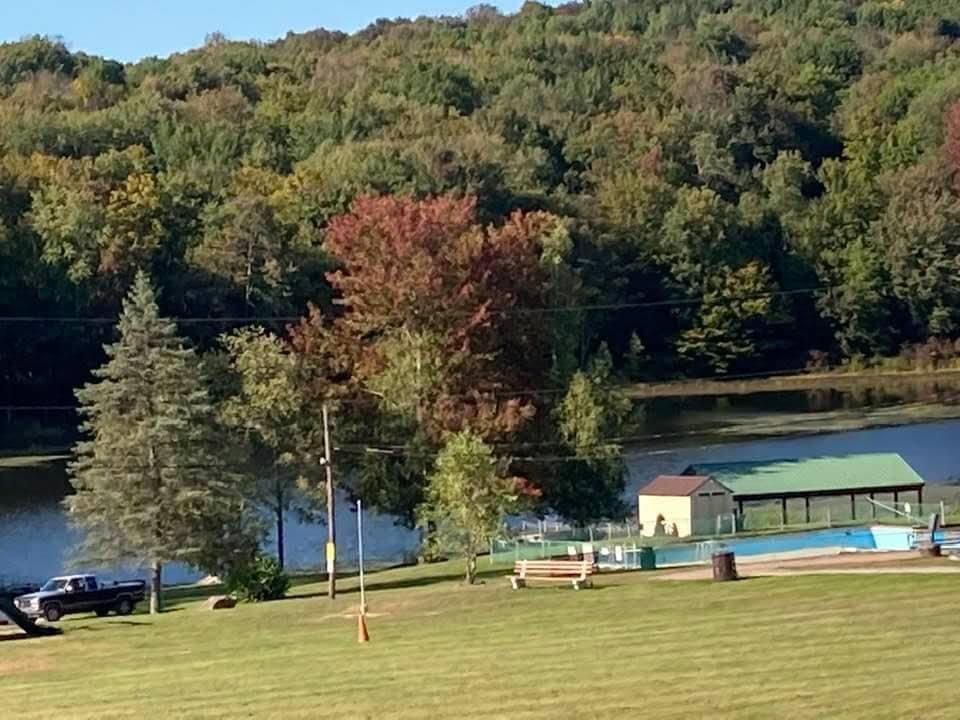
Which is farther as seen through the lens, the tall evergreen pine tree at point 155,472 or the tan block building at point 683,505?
the tan block building at point 683,505

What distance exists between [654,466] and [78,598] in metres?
32.5

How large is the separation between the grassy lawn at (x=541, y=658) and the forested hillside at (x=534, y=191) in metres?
23.4

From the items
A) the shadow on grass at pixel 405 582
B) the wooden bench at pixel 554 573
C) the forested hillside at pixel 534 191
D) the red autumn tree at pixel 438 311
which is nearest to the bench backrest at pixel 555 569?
the wooden bench at pixel 554 573

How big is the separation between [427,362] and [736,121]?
8716 cm

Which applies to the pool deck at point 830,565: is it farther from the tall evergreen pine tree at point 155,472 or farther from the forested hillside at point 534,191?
the forested hillside at point 534,191

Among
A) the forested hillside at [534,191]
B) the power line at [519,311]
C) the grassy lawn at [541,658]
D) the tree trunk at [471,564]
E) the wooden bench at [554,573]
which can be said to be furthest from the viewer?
the forested hillside at [534,191]

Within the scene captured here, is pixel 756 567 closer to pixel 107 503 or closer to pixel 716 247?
pixel 107 503

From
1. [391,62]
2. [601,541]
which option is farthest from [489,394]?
[391,62]

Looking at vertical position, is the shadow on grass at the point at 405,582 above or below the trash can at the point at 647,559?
below

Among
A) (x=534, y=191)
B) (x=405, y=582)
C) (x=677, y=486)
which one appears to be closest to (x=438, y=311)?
(x=677, y=486)

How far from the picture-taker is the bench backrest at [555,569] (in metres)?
40.0

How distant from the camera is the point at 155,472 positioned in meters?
46.8

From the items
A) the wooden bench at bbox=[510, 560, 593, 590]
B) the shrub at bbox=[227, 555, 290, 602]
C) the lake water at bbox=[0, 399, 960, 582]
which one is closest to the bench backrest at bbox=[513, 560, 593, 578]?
the wooden bench at bbox=[510, 560, 593, 590]

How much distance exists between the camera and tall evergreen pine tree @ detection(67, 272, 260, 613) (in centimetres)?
4631
